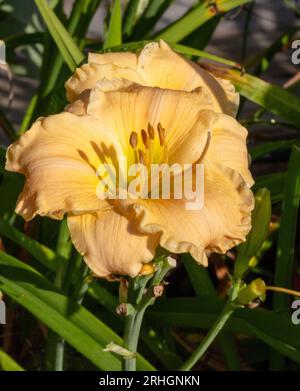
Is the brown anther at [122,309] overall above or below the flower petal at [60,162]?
below

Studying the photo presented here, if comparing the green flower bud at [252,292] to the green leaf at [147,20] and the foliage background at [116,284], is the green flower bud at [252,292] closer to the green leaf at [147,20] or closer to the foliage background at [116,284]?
the foliage background at [116,284]

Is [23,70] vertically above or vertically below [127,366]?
above

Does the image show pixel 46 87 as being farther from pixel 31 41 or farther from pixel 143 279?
pixel 143 279

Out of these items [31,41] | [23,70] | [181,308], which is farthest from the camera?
[23,70]

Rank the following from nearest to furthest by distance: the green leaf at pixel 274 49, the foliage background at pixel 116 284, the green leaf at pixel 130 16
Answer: the foliage background at pixel 116 284, the green leaf at pixel 130 16, the green leaf at pixel 274 49

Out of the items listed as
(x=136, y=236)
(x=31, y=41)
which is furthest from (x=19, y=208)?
(x=31, y=41)

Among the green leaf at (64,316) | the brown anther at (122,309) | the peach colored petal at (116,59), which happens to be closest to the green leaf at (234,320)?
the green leaf at (64,316)

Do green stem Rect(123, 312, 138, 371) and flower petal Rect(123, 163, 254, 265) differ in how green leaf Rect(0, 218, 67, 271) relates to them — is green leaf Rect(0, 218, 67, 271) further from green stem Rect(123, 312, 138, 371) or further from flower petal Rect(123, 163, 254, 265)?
flower petal Rect(123, 163, 254, 265)
